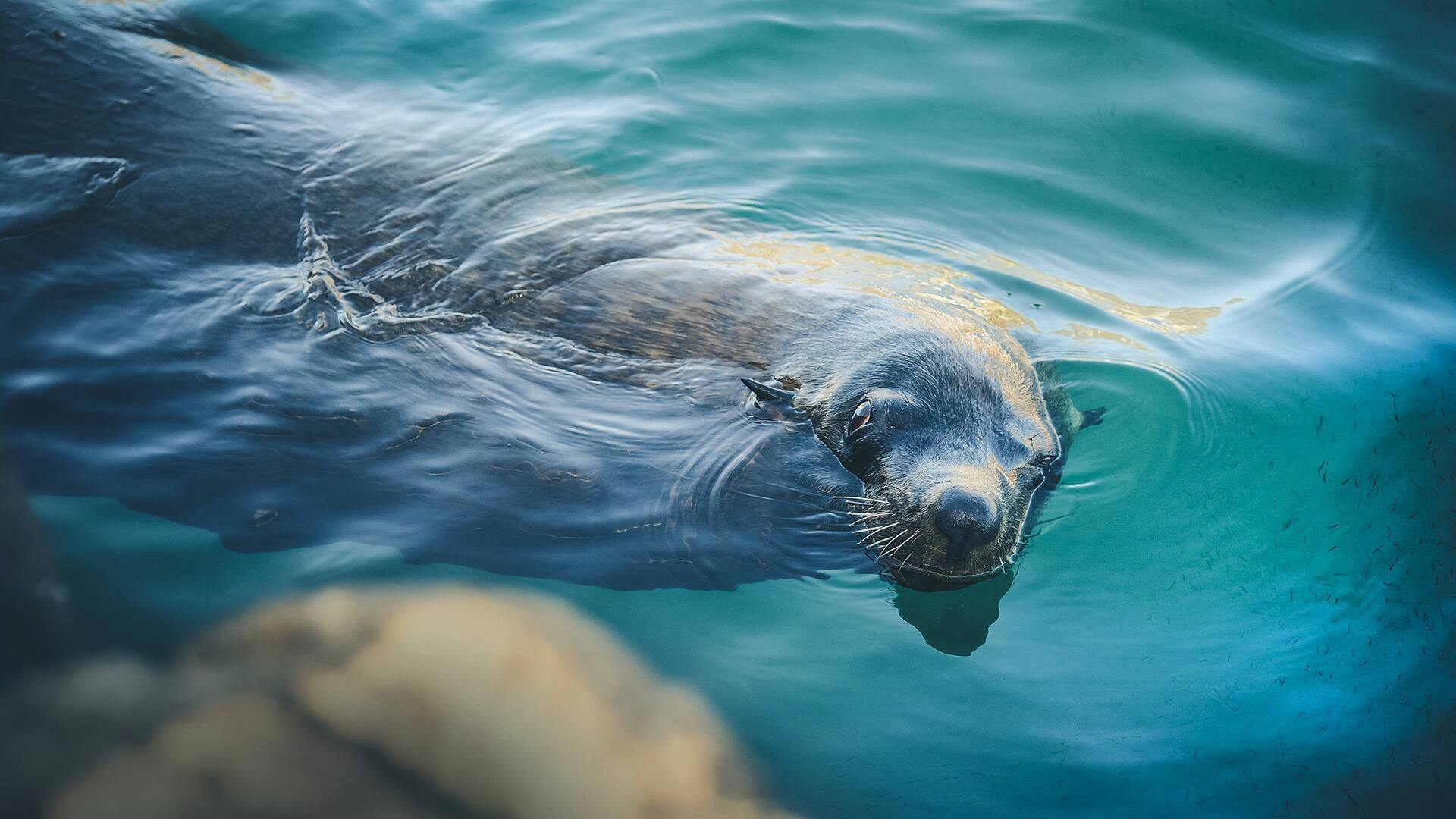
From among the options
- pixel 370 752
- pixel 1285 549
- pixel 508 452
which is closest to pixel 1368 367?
pixel 1285 549

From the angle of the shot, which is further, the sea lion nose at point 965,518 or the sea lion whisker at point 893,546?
the sea lion whisker at point 893,546

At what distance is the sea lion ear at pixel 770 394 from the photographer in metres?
4.06

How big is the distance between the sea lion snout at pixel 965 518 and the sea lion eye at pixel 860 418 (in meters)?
0.49

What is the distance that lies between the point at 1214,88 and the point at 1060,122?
45.2 inches

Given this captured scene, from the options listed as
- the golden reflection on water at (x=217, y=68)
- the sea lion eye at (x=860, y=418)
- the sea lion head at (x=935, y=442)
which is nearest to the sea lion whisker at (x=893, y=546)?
the sea lion head at (x=935, y=442)

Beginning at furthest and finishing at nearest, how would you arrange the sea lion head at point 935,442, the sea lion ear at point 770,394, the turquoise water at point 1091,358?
1. the sea lion ear at point 770,394
2. the sea lion head at point 935,442
3. the turquoise water at point 1091,358

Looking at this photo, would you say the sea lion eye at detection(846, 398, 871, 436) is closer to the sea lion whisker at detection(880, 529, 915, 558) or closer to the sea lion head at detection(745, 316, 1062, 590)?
the sea lion head at detection(745, 316, 1062, 590)

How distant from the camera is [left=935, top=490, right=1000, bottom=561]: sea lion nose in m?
3.46

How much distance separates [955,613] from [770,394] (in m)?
1.06

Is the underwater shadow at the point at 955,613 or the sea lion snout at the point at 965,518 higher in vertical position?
the sea lion snout at the point at 965,518

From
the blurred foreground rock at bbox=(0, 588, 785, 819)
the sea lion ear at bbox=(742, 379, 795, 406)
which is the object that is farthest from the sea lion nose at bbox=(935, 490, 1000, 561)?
the blurred foreground rock at bbox=(0, 588, 785, 819)

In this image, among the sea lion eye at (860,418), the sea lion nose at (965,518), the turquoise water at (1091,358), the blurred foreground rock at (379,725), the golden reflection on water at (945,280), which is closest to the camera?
the blurred foreground rock at (379,725)

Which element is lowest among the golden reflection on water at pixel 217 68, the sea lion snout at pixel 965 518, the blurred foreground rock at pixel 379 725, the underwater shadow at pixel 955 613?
the blurred foreground rock at pixel 379 725

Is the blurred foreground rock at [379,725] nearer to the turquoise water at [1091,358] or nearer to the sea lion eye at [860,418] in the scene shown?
the turquoise water at [1091,358]
